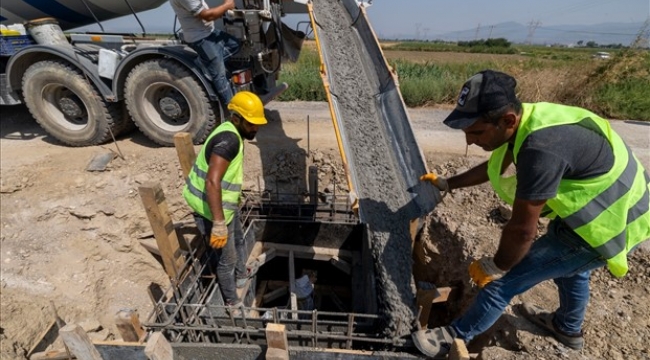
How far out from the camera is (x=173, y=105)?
16.7 ft

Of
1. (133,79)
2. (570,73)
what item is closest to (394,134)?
(133,79)

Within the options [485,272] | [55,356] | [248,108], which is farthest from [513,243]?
[55,356]

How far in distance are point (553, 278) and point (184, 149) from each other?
344 cm

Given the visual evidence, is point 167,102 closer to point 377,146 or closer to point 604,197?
point 377,146

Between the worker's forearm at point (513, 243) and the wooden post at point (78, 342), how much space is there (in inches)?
113

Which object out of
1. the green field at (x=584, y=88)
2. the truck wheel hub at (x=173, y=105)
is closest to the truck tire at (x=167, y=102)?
the truck wheel hub at (x=173, y=105)

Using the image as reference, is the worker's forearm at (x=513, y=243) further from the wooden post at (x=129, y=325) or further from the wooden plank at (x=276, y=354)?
the wooden post at (x=129, y=325)

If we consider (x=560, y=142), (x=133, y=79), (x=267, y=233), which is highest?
(x=133, y=79)

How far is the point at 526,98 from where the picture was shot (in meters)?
7.43

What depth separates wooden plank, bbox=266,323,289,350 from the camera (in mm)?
2264

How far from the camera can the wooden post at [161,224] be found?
3141 mm

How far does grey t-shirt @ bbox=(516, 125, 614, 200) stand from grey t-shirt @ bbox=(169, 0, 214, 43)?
3903mm

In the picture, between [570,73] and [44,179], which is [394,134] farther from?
[570,73]

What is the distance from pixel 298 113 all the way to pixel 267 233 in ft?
11.2
